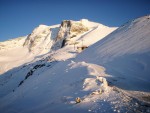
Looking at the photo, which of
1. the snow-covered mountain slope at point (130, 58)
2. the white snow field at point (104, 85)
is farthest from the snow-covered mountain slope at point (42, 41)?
the white snow field at point (104, 85)

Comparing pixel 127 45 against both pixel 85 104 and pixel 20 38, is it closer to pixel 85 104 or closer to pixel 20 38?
Result: pixel 85 104

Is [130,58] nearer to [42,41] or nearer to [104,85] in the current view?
[104,85]

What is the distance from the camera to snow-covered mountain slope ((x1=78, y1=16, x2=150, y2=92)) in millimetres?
21636

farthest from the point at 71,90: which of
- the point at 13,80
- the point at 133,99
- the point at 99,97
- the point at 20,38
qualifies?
the point at 20,38

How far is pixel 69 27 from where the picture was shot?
113m

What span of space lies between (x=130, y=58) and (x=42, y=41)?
99377 millimetres

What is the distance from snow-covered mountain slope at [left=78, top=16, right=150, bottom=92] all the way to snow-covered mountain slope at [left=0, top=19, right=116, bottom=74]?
2114 inches

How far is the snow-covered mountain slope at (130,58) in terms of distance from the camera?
21.6 m

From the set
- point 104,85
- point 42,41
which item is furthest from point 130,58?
point 42,41

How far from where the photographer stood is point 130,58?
91.0 ft

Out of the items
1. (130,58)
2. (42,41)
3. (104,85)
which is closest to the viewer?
A: (104,85)

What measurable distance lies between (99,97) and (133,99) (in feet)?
8.22

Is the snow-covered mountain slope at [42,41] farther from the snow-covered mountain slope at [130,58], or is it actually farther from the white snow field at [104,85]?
the white snow field at [104,85]

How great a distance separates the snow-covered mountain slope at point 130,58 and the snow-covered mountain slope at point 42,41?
53.7m
